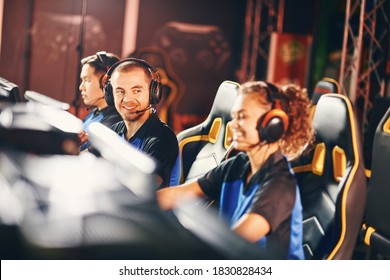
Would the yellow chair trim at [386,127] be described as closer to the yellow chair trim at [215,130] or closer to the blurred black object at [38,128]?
the yellow chair trim at [215,130]

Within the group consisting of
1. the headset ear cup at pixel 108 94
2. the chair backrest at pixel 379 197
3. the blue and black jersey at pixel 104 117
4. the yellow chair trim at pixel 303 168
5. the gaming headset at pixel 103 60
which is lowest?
the chair backrest at pixel 379 197

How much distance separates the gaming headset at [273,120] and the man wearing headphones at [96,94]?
41cm

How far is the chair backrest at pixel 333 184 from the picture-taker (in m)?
1.61

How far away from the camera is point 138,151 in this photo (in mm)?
1790

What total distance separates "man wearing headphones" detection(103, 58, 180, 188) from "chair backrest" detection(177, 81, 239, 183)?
0.26 feet

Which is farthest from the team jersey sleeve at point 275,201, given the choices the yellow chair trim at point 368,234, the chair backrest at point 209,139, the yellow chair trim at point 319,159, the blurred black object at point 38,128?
the yellow chair trim at point 368,234

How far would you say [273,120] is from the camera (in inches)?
63.3

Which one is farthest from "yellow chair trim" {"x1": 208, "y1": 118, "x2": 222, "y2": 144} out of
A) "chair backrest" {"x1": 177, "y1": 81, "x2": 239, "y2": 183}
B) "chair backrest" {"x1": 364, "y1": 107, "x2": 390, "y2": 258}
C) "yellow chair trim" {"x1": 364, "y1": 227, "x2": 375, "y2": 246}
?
"yellow chair trim" {"x1": 364, "y1": 227, "x2": 375, "y2": 246}

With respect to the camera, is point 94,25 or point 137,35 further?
point 137,35

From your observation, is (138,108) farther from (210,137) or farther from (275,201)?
(275,201)
